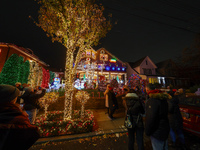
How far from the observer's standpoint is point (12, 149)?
107cm

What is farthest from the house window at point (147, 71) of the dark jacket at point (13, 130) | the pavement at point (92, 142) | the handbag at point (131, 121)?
the dark jacket at point (13, 130)

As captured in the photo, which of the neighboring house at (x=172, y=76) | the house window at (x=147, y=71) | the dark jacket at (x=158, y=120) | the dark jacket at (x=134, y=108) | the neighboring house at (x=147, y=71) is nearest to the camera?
the dark jacket at (x=158, y=120)

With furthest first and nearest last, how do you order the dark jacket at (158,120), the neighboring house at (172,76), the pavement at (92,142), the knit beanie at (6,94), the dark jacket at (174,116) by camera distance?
the neighboring house at (172,76), the pavement at (92,142), the dark jacket at (174,116), the dark jacket at (158,120), the knit beanie at (6,94)

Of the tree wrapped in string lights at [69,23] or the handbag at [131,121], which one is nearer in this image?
the handbag at [131,121]

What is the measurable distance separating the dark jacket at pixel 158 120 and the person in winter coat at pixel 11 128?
2.32 m

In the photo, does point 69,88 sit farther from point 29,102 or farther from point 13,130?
point 13,130

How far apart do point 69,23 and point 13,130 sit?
514cm

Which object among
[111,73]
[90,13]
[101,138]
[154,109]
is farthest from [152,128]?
[111,73]

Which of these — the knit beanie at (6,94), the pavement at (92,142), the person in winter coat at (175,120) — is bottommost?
the pavement at (92,142)

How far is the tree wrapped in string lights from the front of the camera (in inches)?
182

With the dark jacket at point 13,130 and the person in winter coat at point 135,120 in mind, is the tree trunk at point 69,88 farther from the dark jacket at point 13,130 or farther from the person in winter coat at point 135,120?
the dark jacket at point 13,130

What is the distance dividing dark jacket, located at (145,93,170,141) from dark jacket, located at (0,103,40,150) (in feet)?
7.70

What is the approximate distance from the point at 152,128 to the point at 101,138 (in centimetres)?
251

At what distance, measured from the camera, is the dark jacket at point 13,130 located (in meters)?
1.02
